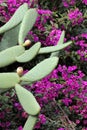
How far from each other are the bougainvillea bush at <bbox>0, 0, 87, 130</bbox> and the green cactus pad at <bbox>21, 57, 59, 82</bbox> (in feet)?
2.01

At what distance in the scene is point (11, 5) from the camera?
321 cm

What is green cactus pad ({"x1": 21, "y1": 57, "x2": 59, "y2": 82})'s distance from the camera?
1816 millimetres

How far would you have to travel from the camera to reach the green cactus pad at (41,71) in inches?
71.5

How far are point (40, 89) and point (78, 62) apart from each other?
0.67 meters

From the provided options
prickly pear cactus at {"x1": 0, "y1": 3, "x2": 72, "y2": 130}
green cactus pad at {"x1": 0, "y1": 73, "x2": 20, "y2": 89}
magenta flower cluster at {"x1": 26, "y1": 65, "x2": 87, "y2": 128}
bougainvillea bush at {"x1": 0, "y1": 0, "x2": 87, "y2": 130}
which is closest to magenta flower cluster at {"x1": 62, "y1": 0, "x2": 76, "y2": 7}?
bougainvillea bush at {"x1": 0, "y1": 0, "x2": 87, "y2": 130}

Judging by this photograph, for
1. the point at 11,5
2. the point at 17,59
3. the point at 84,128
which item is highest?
the point at 17,59

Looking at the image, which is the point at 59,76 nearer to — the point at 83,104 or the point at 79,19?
the point at 83,104

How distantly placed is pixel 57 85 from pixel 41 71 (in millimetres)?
921

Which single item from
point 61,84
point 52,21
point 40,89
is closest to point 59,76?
point 61,84

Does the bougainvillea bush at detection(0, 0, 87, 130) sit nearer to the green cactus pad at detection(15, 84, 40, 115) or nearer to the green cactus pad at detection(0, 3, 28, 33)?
the green cactus pad at detection(0, 3, 28, 33)

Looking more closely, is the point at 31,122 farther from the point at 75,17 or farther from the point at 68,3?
the point at 68,3

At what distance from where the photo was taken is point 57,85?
109 inches

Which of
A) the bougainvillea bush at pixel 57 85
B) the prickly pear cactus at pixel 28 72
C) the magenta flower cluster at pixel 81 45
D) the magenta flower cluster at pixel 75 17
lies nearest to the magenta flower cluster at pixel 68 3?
the bougainvillea bush at pixel 57 85

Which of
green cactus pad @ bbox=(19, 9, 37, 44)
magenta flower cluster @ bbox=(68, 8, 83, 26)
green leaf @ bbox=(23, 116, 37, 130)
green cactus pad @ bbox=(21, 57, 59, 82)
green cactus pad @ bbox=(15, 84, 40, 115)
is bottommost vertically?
magenta flower cluster @ bbox=(68, 8, 83, 26)
